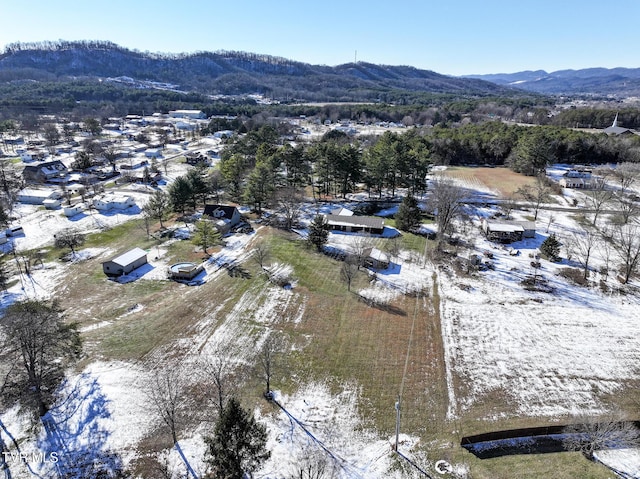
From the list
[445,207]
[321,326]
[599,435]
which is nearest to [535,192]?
[445,207]

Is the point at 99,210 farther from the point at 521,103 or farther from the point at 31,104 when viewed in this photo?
the point at 521,103

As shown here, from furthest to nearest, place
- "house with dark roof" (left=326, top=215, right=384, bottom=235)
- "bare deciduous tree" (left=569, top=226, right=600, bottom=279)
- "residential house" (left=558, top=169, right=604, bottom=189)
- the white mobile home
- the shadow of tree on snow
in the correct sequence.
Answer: "residential house" (left=558, top=169, right=604, bottom=189)
the white mobile home
"house with dark roof" (left=326, top=215, right=384, bottom=235)
"bare deciduous tree" (left=569, top=226, right=600, bottom=279)
the shadow of tree on snow

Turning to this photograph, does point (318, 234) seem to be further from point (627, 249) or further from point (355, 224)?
point (627, 249)

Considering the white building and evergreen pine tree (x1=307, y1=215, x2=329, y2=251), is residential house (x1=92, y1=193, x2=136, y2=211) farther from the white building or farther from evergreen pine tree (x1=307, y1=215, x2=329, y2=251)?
the white building

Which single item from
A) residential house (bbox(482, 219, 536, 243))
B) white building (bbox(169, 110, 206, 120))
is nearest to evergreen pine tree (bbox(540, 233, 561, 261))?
residential house (bbox(482, 219, 536, 243))

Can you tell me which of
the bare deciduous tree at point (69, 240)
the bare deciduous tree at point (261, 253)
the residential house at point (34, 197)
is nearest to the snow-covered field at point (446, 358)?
the bare deciduous tree at point (261, 253)

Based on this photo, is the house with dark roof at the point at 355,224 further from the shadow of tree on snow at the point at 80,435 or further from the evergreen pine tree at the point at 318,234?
the shadow of tree on snow at the point at 80,435
